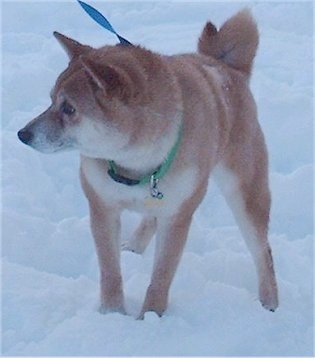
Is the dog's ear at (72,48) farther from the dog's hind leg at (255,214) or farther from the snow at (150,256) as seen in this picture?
the snow at (150,256)

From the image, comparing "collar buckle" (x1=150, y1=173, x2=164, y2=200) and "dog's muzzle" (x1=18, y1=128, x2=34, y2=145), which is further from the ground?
"dog's muzzle" (x1=18, y1=128, x2=34, y2=145)

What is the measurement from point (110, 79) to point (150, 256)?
3.93 feet

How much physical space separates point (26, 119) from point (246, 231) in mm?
1847

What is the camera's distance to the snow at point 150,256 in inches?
132

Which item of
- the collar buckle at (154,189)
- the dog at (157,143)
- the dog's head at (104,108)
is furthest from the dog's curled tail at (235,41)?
the collar buckle at (154,189)

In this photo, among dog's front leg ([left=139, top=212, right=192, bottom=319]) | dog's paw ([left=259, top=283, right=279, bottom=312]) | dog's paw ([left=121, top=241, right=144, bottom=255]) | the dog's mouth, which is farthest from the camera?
dog's paw ([left=121, top=241, right=144, bottom=255])

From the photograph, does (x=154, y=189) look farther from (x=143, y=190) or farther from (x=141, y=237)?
(x=141, y=237)

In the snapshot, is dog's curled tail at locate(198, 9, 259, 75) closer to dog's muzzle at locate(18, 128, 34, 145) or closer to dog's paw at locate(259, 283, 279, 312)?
dog's paw at locate(259, 283, 279, 312)

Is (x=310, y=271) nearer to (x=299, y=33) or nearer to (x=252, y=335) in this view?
(x=252, y=335)

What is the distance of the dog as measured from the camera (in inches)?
126

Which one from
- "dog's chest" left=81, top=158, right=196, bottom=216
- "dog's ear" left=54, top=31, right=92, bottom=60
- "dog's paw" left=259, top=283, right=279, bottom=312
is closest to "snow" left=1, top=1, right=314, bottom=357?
"dog's paw" left=259, top=283, right=279, bottom=312

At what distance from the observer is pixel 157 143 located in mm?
3336

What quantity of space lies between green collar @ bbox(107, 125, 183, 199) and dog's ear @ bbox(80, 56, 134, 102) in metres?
0.28

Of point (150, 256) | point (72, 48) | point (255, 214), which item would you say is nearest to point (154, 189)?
point (72, 48)
